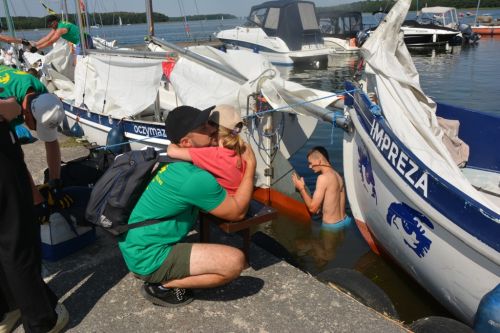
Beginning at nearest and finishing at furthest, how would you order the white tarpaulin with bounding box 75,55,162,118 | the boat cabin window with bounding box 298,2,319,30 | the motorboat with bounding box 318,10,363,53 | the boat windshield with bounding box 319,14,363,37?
the white tarpaulin with bounding box 75,55,162,118
the boat cabin window with bounding box 298,2,319,30
the motorboat with bounding box 318,10,363,53
the boat windshield with bounding box 319,14,363,37

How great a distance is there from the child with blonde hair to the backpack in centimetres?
19

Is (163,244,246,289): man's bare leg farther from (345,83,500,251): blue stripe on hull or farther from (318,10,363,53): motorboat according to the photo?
(318,10,363,53): motorboat

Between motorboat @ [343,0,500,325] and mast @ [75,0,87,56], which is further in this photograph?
mast @ [75,0,87,56]

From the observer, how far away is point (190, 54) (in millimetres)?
6840

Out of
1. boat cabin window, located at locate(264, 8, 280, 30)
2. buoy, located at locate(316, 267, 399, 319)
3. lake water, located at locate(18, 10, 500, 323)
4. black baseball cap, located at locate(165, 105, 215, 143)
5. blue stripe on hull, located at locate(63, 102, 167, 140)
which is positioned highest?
boat cabin window, located at locate(264, 8, 280, 30)

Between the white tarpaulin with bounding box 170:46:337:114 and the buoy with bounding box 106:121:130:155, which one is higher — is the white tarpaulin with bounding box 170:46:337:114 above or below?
above

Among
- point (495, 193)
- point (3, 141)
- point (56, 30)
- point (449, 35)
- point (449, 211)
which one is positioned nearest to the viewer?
point (3, 141)

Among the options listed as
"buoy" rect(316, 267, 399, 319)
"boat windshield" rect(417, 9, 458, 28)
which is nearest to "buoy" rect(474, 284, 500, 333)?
"buoy" rect(316, 267, 399, 319)

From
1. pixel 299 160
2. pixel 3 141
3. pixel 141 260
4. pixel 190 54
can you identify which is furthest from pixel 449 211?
pixel 299 160

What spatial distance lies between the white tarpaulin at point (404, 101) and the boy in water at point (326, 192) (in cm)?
134

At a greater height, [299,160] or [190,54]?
[190,54]

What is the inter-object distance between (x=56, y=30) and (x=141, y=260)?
368 inches

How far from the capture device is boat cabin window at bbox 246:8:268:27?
25.9m

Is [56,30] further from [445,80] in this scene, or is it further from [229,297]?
[445,80]
